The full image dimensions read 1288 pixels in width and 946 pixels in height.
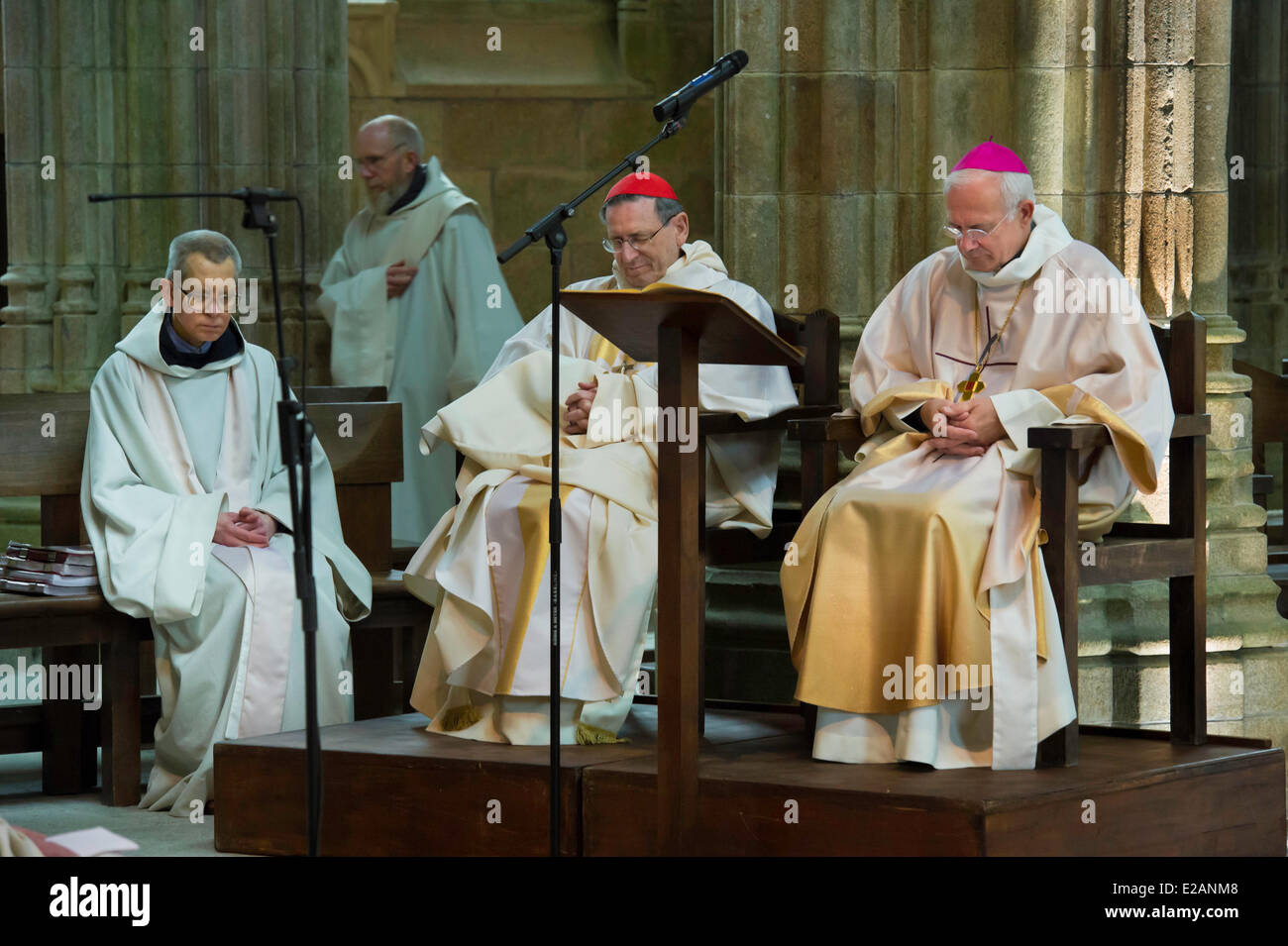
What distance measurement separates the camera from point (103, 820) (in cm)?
573

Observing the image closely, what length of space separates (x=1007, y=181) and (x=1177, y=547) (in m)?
0.99

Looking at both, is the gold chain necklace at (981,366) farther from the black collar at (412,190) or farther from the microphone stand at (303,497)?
the black collar at (412,190)

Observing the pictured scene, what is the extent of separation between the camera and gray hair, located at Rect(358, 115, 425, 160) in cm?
817

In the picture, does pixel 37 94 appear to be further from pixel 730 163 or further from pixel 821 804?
pixel 821 804

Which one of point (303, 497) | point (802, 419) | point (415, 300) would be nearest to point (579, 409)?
point (802, 419)

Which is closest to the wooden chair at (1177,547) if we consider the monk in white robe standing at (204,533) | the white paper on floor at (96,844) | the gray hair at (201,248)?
the monk in white robe standing at (204,533)

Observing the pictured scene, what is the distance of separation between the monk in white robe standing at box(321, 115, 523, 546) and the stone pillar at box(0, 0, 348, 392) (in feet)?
1.09

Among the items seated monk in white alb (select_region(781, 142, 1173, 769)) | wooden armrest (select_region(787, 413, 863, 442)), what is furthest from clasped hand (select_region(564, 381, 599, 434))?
seated monk in white alb (select_region(781, 142, 1173, 769))

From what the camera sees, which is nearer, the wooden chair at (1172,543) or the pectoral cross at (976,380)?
the wooden chair at (1172,543)

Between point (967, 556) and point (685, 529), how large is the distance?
31.8 inches

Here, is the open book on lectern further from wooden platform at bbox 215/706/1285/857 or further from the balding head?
the balding head

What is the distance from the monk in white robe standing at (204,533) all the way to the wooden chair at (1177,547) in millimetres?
1560

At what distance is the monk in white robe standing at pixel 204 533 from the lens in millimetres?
5898

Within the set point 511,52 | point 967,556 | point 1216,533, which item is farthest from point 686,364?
point 511,52
